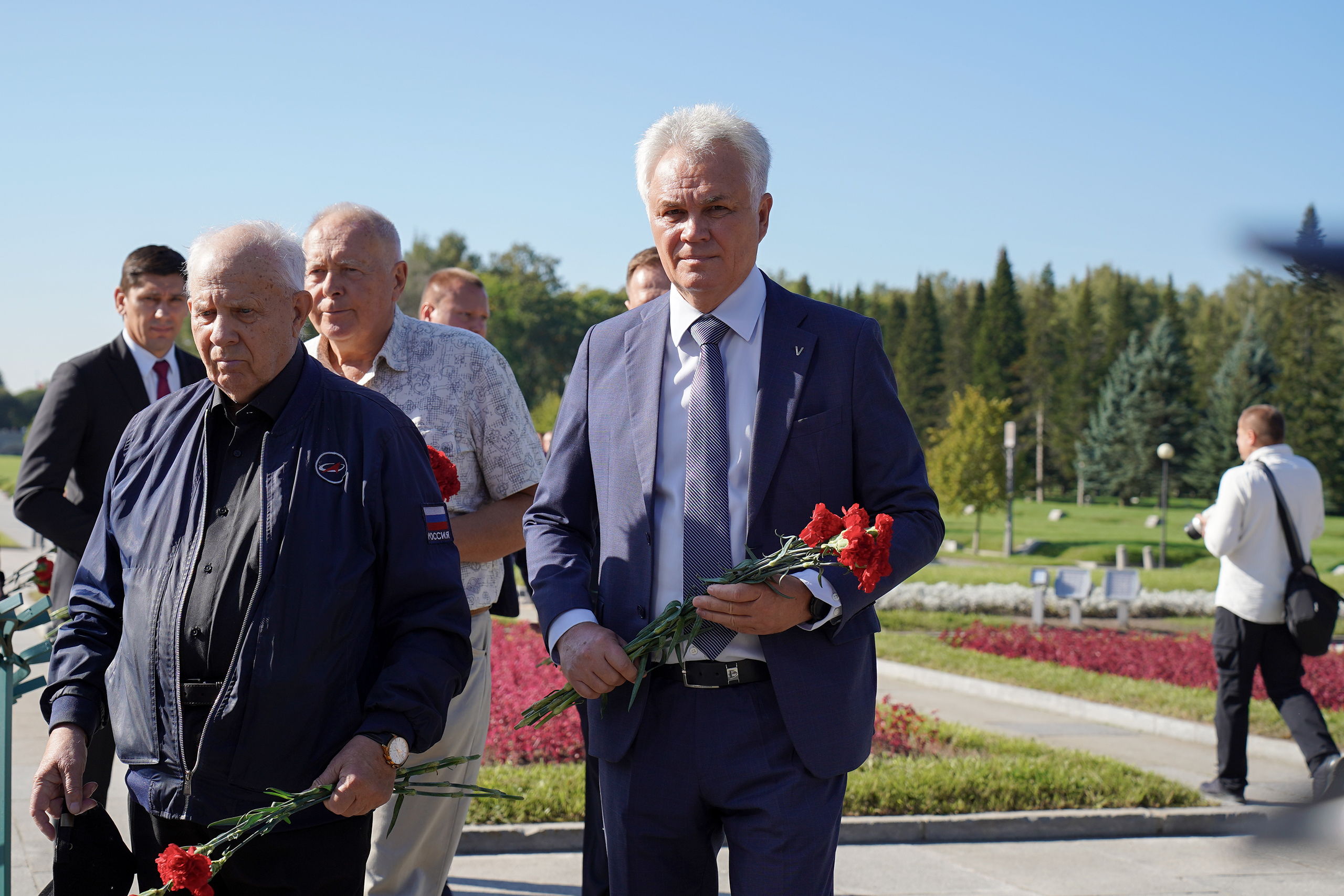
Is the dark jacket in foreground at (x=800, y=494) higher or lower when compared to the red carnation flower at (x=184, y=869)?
higher

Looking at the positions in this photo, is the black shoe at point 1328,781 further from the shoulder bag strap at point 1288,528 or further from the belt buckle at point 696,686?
the shoulder bag strap at point 1288,528

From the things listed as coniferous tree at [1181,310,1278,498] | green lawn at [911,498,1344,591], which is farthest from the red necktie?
coniferous tree at [1181,310,1278,498]

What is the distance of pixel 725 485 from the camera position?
2.80 metres

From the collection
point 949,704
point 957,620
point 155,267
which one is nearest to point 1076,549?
point 957,620

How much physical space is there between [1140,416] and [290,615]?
7264cm

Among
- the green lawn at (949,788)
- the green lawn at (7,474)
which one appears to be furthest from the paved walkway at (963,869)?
Answer: the green lawn at (7,474)

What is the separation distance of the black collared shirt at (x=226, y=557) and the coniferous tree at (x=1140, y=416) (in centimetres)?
6989

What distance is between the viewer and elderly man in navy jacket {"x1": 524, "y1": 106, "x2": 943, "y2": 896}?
269 cm

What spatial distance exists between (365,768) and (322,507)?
0.57m

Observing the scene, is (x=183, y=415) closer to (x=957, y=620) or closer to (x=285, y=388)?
(x=285, y=388)

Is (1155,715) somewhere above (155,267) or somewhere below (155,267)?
below

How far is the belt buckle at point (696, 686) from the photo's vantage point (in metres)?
2.74

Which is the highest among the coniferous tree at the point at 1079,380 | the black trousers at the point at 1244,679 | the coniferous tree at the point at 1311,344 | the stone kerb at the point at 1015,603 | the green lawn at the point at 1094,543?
the coniferous tree at the point at 1079,380

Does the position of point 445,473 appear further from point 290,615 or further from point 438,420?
point 290,615
